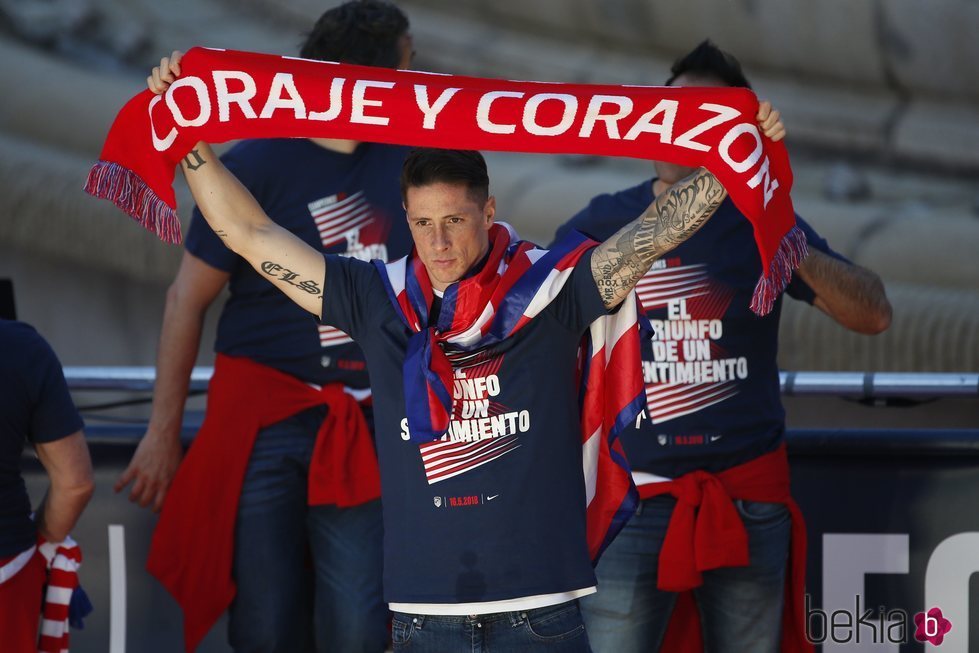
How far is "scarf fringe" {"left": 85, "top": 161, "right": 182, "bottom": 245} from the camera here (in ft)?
9.55

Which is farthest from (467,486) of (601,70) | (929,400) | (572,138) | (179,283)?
(601,70)

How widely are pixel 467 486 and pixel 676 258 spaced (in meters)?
0.91

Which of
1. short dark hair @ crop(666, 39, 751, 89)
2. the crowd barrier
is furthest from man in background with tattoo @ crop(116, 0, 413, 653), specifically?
the crowd barrier

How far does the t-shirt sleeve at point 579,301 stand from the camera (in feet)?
9.20

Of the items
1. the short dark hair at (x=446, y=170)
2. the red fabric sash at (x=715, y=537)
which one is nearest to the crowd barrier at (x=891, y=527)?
the red fabric sash at (x=715, y=537)

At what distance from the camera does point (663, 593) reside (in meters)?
3.36

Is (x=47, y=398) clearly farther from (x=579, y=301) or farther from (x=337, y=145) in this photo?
(x=579, y=301)

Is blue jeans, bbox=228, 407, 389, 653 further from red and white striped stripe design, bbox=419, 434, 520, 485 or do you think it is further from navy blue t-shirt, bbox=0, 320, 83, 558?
red and white striped stripe design, bbox=419, 434, 520, 485

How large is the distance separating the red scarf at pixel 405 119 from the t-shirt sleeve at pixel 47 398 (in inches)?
17.8

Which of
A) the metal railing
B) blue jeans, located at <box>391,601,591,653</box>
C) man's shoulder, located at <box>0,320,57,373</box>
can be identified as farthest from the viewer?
the metal railing

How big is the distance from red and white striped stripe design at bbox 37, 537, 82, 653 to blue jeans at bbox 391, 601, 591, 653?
39.1 inches

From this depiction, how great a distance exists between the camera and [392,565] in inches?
109

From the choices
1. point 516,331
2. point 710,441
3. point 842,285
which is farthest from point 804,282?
Result: point 516,331

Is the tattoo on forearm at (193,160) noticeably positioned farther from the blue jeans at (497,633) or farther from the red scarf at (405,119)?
the blue jeans at (497,633)
